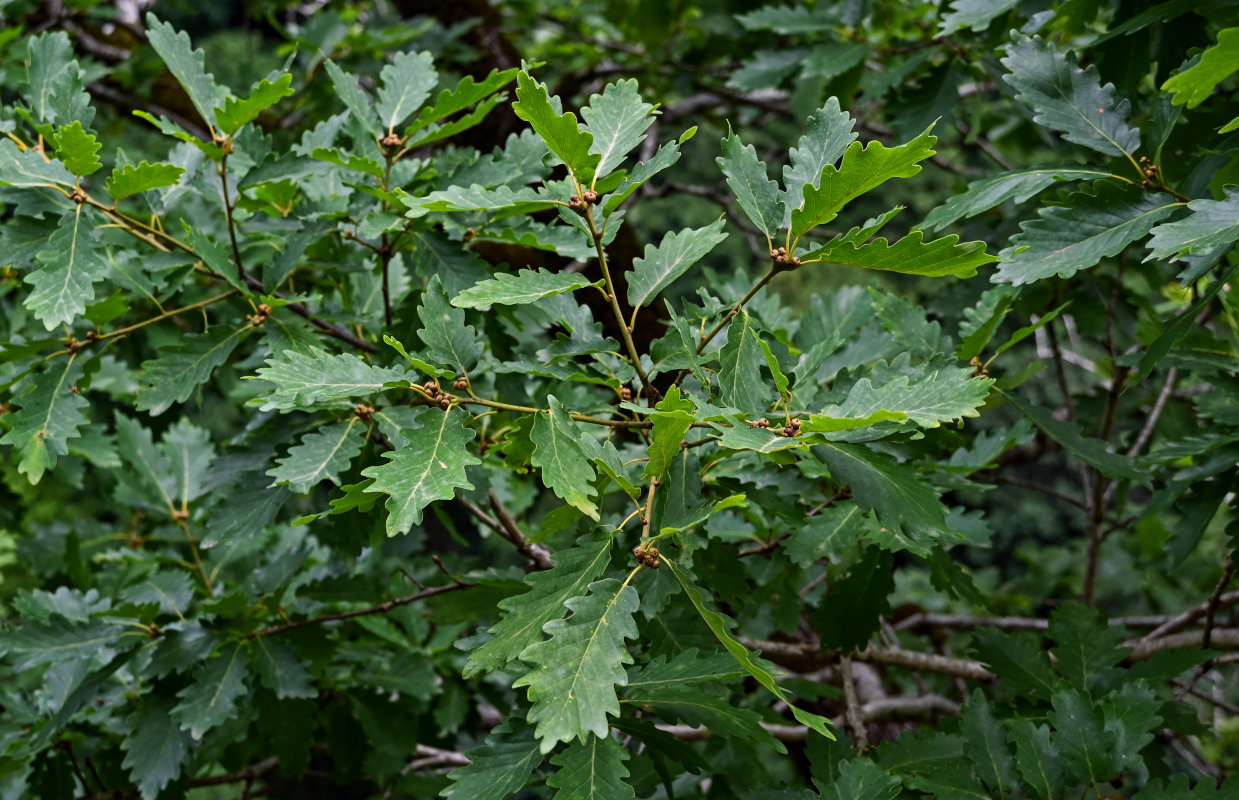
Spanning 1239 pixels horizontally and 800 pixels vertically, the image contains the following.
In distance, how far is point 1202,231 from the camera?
958mm

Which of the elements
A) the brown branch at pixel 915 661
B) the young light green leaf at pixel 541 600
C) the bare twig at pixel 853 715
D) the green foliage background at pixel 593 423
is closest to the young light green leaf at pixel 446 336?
the green foliage background at pixel 593 423

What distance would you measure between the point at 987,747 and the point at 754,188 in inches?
31.0

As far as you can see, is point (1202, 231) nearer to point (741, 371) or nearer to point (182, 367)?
point (741, 371)

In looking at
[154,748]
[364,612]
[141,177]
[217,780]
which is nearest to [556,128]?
[141,177]

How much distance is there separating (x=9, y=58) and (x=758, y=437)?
2401mm

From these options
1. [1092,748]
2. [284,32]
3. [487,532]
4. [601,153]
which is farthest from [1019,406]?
→ [284,32]

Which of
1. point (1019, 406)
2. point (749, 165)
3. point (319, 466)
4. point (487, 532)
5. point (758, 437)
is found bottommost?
point (487, 532)

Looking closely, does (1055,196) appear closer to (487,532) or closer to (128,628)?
(487,532)

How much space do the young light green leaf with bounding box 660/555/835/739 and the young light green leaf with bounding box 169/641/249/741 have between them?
0.85 meters

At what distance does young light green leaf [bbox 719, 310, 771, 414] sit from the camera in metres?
1.00

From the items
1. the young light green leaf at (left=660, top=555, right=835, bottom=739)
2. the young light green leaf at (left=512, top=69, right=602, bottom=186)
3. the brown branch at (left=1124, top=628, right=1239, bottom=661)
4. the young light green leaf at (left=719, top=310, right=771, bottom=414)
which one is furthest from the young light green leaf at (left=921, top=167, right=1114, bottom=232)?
the brown branch at (left=1124, top=628, right=1239, bottom=661)

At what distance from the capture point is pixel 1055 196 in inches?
52.2

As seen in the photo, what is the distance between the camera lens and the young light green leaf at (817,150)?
1.03 meters

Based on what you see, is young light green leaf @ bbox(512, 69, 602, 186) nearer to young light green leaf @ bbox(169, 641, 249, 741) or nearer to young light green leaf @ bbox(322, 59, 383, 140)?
young light green leaf @ bbox(322, 59, 383, 140)
